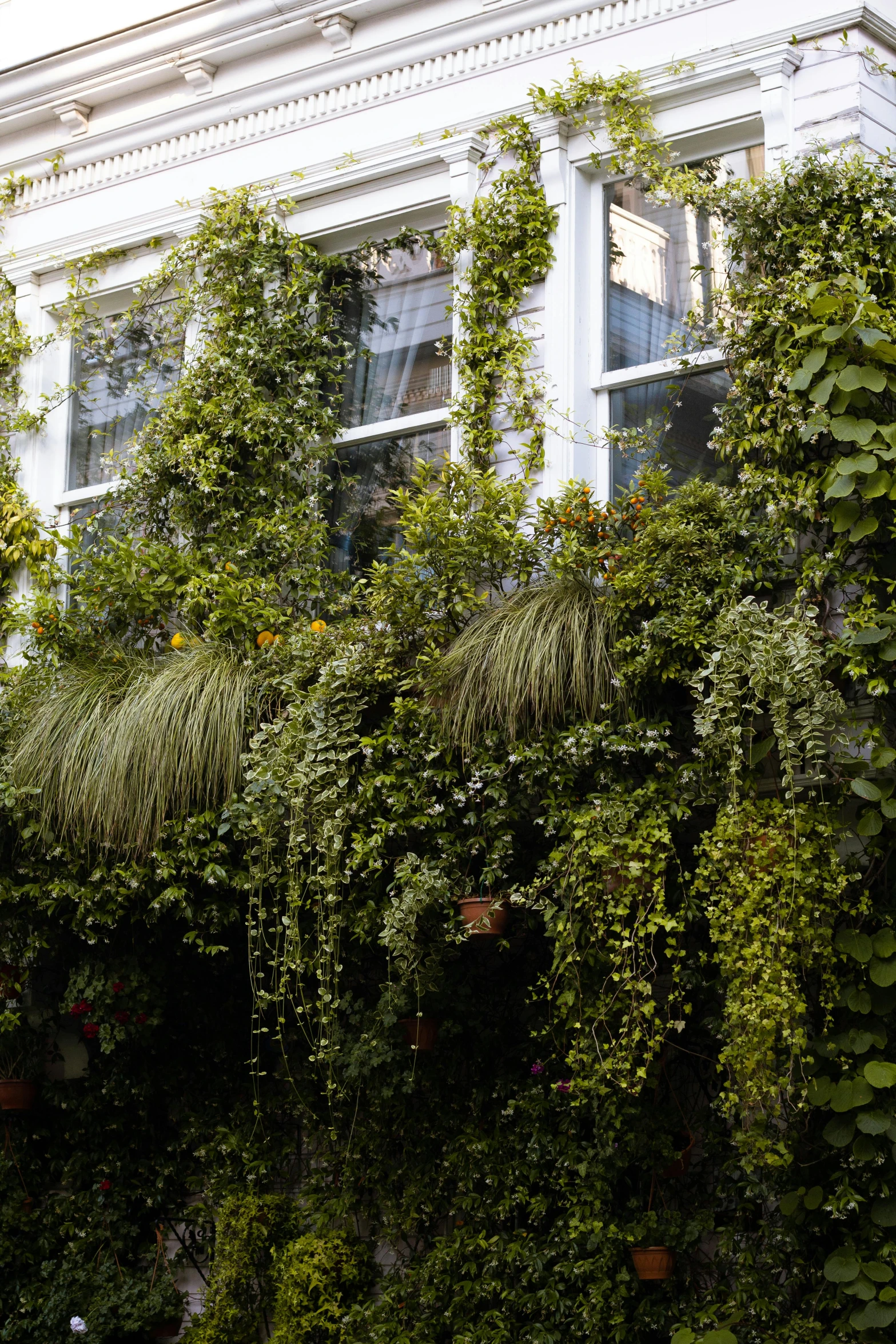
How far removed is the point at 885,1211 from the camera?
4.91 m

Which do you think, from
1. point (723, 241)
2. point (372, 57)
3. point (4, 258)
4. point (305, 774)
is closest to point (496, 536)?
point (305, 774)

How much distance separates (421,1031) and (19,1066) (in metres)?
2.24

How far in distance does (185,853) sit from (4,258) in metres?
4.07

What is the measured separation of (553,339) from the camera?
6777 mm

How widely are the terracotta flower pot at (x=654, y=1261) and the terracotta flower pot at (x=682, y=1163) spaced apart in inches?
11.2

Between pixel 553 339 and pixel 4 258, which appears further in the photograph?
pixel 4 258

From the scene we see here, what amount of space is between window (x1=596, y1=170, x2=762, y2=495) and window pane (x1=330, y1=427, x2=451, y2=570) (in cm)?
90

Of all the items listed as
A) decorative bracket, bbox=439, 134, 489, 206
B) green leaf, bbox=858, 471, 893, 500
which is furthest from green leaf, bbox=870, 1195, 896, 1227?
decorative bracket, bbox=439, 134, 489, 206

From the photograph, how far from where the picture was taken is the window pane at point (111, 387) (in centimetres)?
824

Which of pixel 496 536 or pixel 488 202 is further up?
pixel 488 202

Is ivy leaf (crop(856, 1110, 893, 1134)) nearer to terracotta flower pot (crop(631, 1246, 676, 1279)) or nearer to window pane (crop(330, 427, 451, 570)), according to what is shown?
terracotta flower pot (crop(631, 1246, 676, 1279))

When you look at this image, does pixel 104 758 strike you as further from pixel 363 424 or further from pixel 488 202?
pixel 488 202

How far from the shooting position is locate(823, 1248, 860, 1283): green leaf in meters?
4.91

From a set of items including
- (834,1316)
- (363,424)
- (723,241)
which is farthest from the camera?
(363,424)
